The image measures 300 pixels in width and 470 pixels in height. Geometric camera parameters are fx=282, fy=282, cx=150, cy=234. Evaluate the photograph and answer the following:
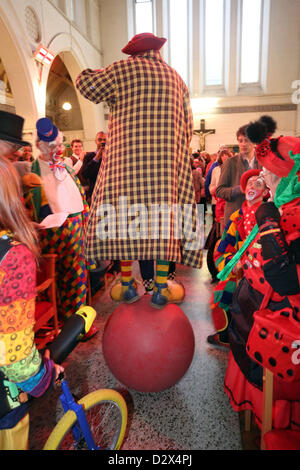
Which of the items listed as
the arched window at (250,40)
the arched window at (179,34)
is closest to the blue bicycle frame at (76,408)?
the arched window at (179,34)

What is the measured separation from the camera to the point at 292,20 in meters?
13.6

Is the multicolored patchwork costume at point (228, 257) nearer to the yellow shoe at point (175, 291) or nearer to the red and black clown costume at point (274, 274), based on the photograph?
the yellow shoe at point (175, 291)

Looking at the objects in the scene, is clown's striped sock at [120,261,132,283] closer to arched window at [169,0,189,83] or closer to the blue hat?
the blue hat

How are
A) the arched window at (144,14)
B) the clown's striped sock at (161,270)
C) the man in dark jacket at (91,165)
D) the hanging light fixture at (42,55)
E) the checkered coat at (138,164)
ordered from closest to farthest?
the checkered coat at (138,164), the clown's striped sock at (161,270), the man in dark jacket at (91,165), the hanging light fixture at (42,55), the arched window at (144,14)

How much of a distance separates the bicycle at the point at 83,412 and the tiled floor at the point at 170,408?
5.1 inches

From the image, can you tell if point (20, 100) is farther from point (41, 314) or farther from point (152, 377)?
point (152, 377)

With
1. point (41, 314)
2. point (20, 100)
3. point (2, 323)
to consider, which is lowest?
point (41, 314)

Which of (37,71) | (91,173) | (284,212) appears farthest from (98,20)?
(284,212)

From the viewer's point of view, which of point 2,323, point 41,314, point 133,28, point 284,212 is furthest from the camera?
point 133,28

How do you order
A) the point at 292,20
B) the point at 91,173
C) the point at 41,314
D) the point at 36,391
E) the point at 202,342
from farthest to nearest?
the point at 292,20
the point at 91,173
the point at 202,342
the point at 41,314
the point at 36,391

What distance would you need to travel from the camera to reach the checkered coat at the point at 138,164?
61.0 inches

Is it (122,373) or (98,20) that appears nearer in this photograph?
(122,373)

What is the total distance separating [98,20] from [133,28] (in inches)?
72.0

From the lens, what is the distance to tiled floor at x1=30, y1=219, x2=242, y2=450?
1562mm
